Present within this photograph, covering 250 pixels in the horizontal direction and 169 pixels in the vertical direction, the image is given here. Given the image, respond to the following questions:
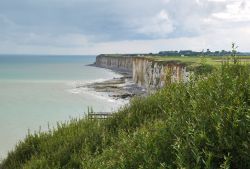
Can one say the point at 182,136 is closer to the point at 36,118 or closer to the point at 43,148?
the point at 43,148

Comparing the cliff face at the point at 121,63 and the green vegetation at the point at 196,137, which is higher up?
the green vegetation at the point at 196,137

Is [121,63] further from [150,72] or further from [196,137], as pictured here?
[196,137]

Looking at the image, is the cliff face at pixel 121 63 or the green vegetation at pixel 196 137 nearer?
the green vegetation at pixel 196 137

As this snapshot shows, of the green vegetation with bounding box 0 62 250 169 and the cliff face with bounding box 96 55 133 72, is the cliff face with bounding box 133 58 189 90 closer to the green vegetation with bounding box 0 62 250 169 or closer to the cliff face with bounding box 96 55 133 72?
the cliff face with bounding box 96 55 133 72

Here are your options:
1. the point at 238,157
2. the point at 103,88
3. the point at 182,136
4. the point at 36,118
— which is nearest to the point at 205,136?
the point at 238,157

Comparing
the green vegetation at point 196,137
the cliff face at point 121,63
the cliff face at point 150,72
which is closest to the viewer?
the green vegetation at point 196,137

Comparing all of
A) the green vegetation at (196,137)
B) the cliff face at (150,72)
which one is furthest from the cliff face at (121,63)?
the green vegetation at (196,137)

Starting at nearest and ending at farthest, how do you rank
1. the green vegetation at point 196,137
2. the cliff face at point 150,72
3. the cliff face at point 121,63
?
1. the green vegetation at point 196,137
2. the cliff face at point 150,72
3. the cliff face at point 121,63

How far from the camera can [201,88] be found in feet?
27.0

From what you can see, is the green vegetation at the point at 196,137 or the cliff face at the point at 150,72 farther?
the cliff face at the point at 150,72

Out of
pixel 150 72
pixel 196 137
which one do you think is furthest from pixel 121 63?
pixel 196 137

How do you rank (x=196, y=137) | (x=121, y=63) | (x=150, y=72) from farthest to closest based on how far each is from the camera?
(x=121, y=63), (x=150, y=72), (x=196, y=137)

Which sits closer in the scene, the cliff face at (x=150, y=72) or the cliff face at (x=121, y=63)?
the cliff face at (x=150, y=72)

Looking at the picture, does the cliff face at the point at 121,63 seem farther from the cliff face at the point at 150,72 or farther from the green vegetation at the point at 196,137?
the green vegetation at the point at 196,137
